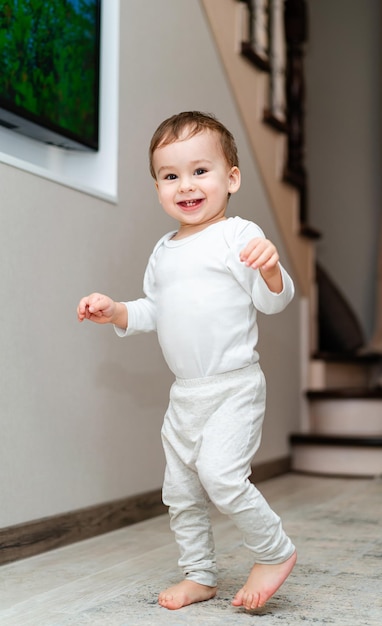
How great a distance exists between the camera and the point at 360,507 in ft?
7.66

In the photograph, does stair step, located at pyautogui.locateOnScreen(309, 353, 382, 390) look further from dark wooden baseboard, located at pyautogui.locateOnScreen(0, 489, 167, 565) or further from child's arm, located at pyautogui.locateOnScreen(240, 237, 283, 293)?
child's arm, located at pyautogui.locateOnScreen(240, 237, 283, 293)

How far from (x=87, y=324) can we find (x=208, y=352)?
664mm

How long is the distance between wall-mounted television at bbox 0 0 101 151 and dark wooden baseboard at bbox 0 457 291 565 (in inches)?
36.7

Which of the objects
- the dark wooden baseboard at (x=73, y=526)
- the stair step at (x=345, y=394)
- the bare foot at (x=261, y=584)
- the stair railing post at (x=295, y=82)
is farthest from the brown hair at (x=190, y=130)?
the stair railing post at (x=295, y=82)

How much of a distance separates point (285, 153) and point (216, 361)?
7.28 ft

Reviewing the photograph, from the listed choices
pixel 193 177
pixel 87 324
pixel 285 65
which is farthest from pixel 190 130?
pixel 285 65

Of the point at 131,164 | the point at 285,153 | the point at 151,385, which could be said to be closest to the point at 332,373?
the point at 285,153

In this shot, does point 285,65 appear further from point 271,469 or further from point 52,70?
point 52,70

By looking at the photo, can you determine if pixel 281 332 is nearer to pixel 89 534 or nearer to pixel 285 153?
pixel 285 153

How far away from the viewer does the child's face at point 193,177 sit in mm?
1354

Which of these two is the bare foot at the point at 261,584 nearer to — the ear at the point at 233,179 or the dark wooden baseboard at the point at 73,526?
the dark wooden baseboard at the point at 73,526

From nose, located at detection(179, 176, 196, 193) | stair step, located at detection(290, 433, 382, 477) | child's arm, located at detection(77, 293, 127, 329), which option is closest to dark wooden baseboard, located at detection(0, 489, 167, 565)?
child's arm, located at detection(77, 293, 127, 329)

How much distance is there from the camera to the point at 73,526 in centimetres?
183

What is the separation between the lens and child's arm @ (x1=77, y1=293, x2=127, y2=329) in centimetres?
135
